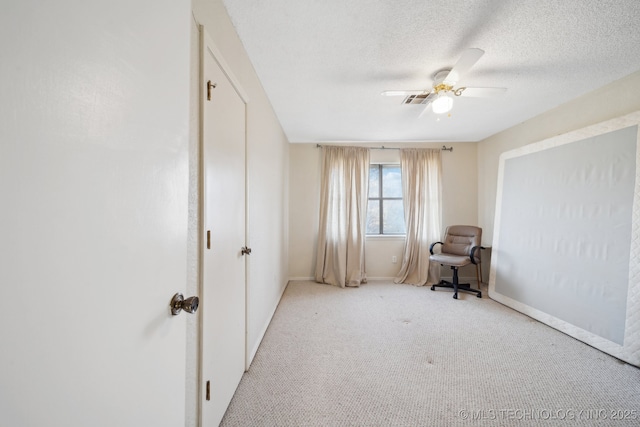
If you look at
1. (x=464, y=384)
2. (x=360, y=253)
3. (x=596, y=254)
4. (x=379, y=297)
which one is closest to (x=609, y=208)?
(x=596, y=254)

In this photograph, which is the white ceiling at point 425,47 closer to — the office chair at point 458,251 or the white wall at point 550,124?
the white wall at point 550,124

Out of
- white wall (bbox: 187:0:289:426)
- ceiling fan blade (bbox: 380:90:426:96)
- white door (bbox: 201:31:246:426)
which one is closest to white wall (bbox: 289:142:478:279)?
white wall (bbox: 187:0:289:426)

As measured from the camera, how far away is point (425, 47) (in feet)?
5.65

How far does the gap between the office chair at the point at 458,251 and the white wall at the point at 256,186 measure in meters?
2.43

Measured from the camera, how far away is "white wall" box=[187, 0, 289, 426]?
123cm

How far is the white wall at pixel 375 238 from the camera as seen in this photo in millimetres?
4133

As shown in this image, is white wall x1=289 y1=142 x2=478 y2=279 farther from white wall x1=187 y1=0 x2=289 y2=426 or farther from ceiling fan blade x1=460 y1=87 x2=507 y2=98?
ceiling fan blade x1=460 y1=87 x2=507 y2=98

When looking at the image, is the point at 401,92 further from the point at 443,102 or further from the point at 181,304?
the point at 181,304

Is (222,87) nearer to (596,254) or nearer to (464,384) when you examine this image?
(464,384)

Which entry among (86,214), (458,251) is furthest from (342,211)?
(86,214)

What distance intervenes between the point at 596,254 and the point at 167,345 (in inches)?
131

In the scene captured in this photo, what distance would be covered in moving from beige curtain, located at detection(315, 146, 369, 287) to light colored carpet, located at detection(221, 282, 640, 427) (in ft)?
4.00

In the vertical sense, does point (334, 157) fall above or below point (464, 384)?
above

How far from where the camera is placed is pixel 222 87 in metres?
1.34
